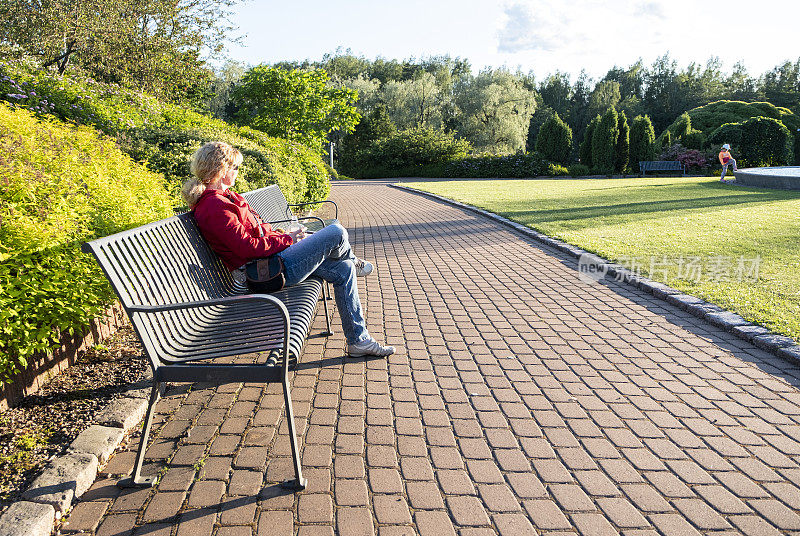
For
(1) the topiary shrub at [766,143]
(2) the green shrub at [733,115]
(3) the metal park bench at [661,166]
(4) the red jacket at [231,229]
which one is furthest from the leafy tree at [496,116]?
(4) the red jacket at [231,229]

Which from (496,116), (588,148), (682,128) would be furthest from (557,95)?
(588,148)

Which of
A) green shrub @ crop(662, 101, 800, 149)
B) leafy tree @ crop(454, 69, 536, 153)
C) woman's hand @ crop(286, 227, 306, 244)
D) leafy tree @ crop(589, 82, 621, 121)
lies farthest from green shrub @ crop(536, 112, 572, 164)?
woman's hand @ crop(286, 227, 306, 244)

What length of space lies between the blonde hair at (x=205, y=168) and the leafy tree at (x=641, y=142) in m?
36.8

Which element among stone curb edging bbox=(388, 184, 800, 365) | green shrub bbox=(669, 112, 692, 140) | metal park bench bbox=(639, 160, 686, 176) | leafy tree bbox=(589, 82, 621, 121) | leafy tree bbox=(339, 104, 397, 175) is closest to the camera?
stone curb edging bbox=(388, 184, 800, 365)

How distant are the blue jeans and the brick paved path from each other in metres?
0.34

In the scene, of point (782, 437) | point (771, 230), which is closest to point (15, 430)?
point (782, 437)

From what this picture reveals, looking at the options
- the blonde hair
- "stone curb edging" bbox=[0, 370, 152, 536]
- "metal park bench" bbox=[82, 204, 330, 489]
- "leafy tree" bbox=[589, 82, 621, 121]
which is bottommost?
"stone curb edging" bbox=[0, 370, 152, 536]

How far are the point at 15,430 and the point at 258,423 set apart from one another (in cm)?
120

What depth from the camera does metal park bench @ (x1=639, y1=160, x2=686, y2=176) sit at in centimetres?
3428

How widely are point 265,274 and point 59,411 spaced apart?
138 cm

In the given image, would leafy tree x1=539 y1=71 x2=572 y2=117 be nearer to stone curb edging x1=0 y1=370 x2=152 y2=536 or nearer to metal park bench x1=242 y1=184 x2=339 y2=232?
metal park bench x1=242 y1=184 x2=339 y2=232

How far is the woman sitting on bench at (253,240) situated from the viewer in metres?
3.51

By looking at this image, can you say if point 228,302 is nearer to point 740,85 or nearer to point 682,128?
point 682,128

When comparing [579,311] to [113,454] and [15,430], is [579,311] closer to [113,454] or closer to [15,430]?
[113,454]
